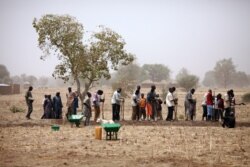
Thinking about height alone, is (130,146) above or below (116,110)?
below

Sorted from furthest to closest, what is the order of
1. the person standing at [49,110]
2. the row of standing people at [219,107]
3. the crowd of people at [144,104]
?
1. the person standing at [49,110]
2. the crowd of people at [144,104]
3. the row of standing people at [219,107]

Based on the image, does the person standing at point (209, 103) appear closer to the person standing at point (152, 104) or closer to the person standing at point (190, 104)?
the person standing at point (190, 104)

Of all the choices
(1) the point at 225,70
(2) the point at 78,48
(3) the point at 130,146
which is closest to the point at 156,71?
(1) the point at 225,70

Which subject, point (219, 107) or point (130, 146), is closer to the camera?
point (130, 146)

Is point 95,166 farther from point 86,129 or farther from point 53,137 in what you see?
point 86,129

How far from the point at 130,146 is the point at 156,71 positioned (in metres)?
123

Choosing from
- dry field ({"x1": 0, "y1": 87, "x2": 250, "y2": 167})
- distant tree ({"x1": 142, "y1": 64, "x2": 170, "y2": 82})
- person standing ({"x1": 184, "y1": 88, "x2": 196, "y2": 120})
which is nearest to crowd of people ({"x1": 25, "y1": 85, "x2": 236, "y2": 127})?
person standing ({"x1": 184, "y1": 88, "x2": 196, "y2": 120})

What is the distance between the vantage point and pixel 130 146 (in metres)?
14.7

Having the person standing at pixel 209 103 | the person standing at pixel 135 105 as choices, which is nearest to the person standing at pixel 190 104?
the person standing at pixel 209 103

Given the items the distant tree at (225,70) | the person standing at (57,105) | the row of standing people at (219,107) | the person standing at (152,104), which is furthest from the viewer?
the distant tree at (225,70)

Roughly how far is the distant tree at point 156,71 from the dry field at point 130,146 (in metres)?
116

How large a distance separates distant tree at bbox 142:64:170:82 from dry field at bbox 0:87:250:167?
116089 mm

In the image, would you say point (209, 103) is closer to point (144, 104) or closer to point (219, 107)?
point (219, 107)

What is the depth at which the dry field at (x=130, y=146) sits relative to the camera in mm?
11932
